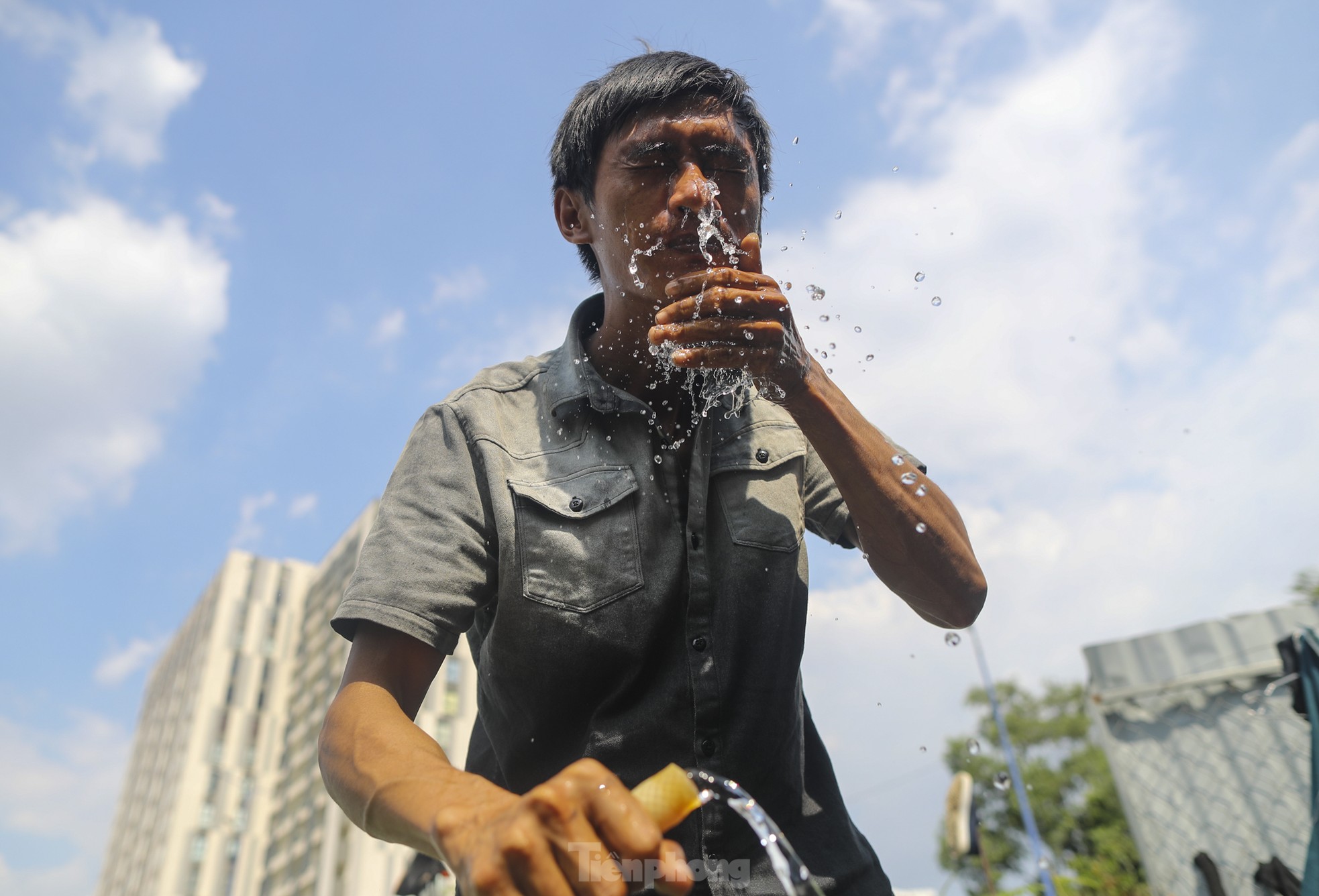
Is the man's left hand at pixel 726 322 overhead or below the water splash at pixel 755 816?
overhead

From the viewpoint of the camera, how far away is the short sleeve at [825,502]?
2494 millimetres

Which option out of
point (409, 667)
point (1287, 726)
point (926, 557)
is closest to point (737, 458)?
point (926, 557)

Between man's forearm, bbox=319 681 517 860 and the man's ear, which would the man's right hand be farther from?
the man's ear

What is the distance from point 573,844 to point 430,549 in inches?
40.0

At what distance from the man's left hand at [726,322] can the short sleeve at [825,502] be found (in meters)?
0.68

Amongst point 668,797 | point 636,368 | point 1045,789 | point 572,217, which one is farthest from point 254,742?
point 668,797

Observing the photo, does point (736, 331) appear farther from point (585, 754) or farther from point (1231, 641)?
point (1231, 641)

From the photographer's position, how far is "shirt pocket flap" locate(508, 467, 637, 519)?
2.11m

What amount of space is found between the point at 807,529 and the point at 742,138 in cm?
118

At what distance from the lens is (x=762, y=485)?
236cm

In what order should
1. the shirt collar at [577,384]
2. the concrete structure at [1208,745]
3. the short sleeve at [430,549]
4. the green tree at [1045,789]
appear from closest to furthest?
the short sleeve at [430,549]
the shirt collar at [577,384]
the concrete structure at [1208,745]
the green tree at [1045,789]

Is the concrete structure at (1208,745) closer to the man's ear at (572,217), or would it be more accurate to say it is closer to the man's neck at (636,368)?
the man's neck at (636,368)

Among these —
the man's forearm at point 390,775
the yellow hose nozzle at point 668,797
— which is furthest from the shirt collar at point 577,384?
the yellow hose nozzle at point 668,797

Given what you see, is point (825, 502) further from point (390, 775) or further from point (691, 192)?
point (390, 775)
